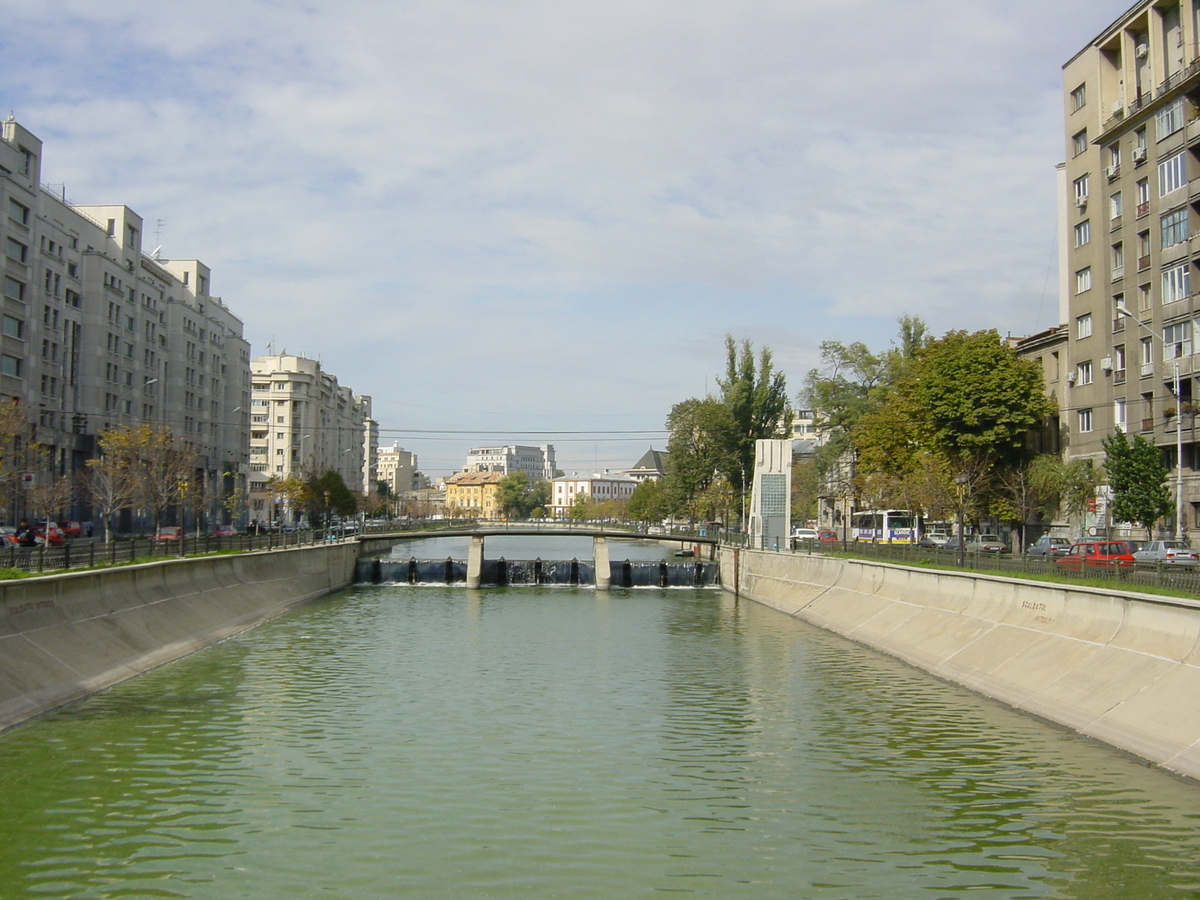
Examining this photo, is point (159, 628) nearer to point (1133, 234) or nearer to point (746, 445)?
point (1133, 234)

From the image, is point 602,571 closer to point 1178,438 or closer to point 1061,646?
point 1178,438

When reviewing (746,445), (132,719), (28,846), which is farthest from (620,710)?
(746,445)

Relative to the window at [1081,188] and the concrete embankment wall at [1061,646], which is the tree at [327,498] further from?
the concrete embankment wall at [1061,646]

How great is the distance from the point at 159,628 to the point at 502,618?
21.4 metres

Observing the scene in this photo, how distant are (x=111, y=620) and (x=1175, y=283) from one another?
54.2 m

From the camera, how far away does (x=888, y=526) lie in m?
91.4

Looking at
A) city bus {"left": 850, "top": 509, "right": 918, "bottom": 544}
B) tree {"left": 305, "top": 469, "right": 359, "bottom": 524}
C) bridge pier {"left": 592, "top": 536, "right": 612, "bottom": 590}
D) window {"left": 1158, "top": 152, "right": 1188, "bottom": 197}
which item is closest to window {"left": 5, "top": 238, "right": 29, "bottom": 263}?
bridge pier {"left": 592, "top": 536, "right": 612, "bottom": 590}

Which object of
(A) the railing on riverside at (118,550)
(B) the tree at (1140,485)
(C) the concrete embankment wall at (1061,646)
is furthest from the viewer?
(B) the tree at (1140,485)

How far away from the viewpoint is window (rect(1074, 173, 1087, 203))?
226 ft

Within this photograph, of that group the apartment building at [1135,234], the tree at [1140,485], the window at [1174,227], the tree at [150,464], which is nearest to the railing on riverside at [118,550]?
the tree at [150,464]

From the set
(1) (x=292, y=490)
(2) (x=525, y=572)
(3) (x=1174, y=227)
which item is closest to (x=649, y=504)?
(1) (x=292, y=490)

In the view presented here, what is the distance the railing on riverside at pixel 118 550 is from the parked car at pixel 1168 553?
129 feet

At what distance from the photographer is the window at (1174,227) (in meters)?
57.0

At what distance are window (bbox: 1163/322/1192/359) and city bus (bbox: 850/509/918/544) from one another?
28546 mm
